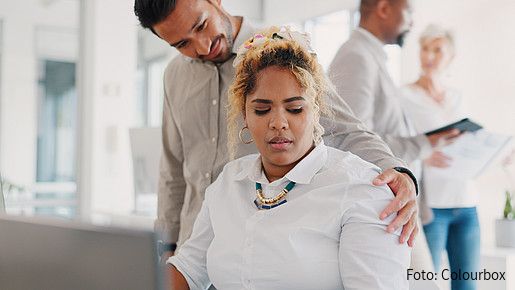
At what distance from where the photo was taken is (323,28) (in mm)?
4836

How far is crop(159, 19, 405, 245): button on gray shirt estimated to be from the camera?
1.75m

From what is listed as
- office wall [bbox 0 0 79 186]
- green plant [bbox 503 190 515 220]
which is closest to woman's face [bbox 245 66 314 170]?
green plant [bbox 503 190 515 220]

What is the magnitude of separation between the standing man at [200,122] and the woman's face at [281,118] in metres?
0.18

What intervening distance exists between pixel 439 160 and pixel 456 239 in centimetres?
37

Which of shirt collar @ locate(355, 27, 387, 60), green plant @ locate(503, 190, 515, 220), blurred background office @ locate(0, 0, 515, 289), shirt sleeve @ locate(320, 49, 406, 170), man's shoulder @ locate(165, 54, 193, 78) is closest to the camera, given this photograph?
shirt sleeve @ locate(320, 49, 406, 170)

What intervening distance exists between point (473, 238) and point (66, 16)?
375 centimetres

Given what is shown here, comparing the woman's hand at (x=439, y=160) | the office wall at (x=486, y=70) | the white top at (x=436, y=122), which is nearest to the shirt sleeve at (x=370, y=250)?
the woman's hand at (x=439, y=160)

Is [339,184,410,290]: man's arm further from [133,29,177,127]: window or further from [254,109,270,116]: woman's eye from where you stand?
[133,29,177,127]: window

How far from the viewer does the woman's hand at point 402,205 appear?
1219mm

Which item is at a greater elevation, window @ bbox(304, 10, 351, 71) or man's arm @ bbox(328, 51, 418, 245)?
window @ bbox(304, 10, 351, 71)

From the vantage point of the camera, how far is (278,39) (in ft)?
4.77

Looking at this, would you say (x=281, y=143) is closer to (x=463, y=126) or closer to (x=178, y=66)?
(x=178, y=66)

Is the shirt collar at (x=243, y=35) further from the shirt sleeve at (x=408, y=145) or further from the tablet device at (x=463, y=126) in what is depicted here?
the tablet device at (x=463, y=126)

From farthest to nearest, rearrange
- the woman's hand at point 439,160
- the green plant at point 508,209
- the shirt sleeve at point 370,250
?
the green plant at point 508,209 < the woman's hand at point 439,160 < the shirt sleeve at point 370,250
